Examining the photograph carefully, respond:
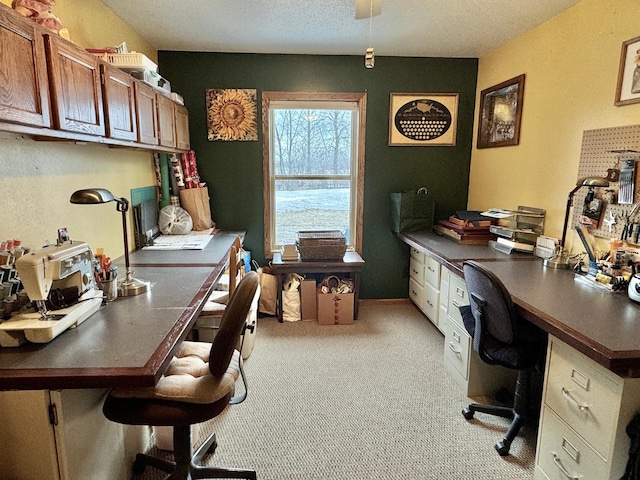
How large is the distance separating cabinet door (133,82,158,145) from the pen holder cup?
0.99 m

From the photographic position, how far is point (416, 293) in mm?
3992

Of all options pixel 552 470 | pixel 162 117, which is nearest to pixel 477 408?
pixel 552 470

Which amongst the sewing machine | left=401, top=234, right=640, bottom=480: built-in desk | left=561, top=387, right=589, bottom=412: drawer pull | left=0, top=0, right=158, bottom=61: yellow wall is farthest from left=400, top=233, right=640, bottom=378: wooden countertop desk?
left=0, top=0, right=158, bottom=61: yellow wall

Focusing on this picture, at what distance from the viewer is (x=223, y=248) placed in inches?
120

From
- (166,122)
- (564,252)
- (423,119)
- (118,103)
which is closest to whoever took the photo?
(118,103)

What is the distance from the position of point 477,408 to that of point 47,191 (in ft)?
8.45

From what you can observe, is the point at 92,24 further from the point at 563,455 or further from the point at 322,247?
the point at 563,455

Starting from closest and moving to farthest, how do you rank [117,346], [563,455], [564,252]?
1. [117,346]
2. [563,455]
3. [564,252]

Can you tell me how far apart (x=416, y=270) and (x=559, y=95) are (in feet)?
6.27

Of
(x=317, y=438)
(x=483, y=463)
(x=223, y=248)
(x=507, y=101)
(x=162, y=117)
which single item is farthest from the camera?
(x=507, y=101)

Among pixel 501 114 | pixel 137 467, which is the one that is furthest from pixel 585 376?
pixel 501 114

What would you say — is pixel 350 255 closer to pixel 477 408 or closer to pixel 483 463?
pixel 477 408

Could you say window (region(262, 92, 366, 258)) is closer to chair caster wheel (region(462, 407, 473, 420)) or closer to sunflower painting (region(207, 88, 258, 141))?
sunflower painting (region(207, 88, 258, 141))

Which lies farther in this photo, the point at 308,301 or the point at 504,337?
the point at 308,301
